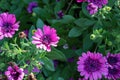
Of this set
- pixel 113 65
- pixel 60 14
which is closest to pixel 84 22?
pixel 60 14

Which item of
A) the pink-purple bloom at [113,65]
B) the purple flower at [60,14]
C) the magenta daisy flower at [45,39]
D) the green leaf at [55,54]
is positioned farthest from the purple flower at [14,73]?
the purple flower at [60,14]

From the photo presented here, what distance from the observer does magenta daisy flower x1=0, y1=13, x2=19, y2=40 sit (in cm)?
145

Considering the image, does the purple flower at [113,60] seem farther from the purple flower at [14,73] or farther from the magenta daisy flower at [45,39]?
the purple flower at [14,73]

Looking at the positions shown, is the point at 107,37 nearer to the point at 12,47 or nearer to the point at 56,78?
the point at 56,78

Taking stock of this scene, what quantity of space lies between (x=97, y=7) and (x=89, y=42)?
0.20 m

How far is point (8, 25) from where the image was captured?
148 centimetres

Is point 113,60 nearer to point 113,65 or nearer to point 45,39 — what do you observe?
point 113,65

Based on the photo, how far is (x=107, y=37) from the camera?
1.60m

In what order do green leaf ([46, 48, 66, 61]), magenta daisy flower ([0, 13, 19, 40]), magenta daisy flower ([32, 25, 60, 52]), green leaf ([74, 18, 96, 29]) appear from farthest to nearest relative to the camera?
1. green leaf ([74, 18, 96, 29])
2. green leaf ([46, 48, 66, 61])
3. magenta daisy flower ([0, 13, 19, 40])
4. magenta daisy flower ([32, 25, 60, 52])

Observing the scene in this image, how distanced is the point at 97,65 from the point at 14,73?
35 centimetres

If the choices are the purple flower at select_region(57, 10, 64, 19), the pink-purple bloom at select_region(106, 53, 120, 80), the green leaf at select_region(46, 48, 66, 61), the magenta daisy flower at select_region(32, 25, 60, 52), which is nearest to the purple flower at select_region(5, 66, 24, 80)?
the magenta daisy flower at select_region(32, 25, 60, 52)

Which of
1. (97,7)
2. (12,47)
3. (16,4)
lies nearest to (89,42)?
(97,7)

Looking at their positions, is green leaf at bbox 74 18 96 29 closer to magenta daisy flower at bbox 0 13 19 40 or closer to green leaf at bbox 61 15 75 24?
green leaf at bbox 61 15 75 24

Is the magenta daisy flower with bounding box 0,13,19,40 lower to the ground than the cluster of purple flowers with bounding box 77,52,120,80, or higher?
higher
